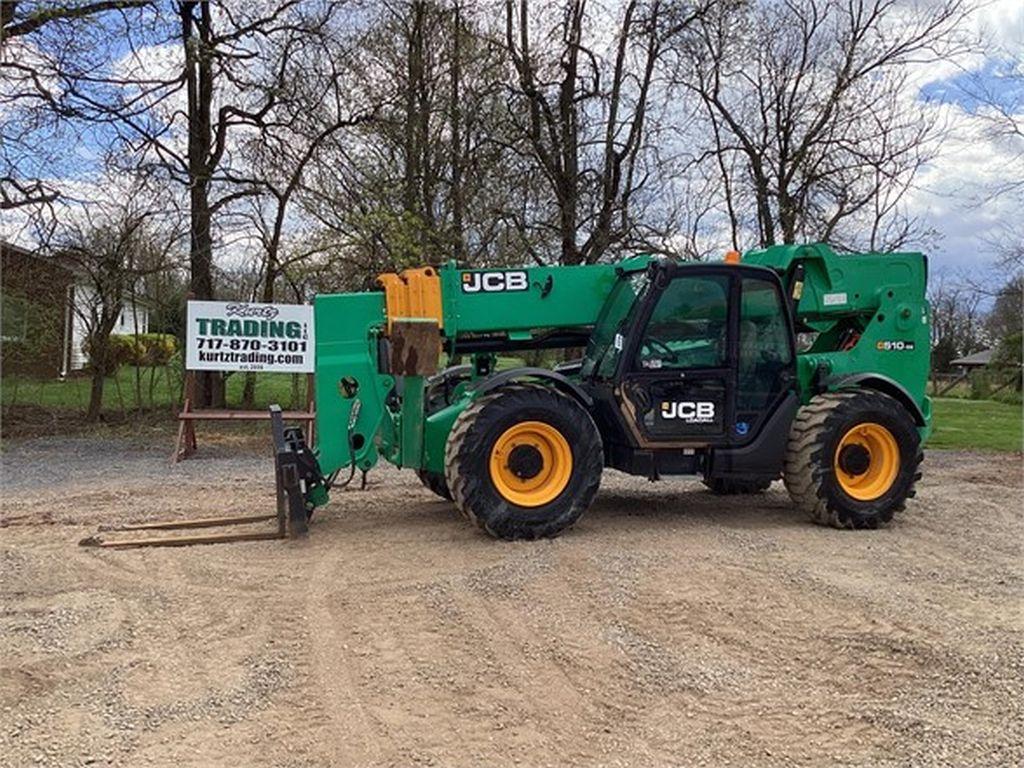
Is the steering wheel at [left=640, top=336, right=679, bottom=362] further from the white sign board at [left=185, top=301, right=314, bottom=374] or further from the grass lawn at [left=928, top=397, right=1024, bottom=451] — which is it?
the grass lawn at [left=928, top=397, right=1024, bottom=451]

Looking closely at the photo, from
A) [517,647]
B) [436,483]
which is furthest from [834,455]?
[517,647]

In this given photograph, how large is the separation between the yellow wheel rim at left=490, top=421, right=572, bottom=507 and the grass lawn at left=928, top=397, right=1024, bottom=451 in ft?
36.4

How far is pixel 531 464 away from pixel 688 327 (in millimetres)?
1648

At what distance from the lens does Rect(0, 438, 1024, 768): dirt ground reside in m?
3.46

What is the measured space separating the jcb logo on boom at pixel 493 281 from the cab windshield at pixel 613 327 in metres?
0.71

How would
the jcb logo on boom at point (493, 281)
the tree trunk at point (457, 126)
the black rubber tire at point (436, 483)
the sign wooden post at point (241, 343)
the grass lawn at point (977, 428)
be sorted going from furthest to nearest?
the tree trunk at point (457, 126), the grass lawn at point (977, 428), the sign wooden post at point (241, 343), the black rubber tire at point (436, 483), the jcb logo on boom at point (493, 281)

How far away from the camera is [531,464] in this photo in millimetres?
6461

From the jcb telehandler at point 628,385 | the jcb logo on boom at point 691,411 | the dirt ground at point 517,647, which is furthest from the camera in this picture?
the jcb logo on boom at point 691,411

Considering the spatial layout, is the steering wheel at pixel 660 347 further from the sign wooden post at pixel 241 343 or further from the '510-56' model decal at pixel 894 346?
the sign wooden post at pixel 241 343

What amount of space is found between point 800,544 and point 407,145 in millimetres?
11647

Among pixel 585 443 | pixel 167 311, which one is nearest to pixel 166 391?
pixel 167 311

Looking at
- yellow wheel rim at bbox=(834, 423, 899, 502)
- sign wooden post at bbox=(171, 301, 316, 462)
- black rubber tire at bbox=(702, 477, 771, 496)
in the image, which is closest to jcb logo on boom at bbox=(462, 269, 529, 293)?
yellow wheel rim at bbox=(834, 423, 899, 502)

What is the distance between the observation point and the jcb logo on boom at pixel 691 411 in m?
6.88

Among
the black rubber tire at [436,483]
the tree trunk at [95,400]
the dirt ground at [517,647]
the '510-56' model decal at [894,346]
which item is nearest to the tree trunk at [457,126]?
the tree trunk at [95,400]
